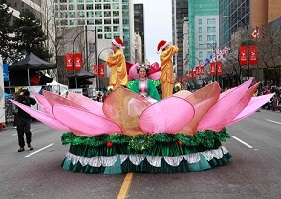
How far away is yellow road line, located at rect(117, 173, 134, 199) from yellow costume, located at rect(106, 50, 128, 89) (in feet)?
11.8

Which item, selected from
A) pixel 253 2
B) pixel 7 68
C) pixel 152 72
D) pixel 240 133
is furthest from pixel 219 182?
pixel 253 2

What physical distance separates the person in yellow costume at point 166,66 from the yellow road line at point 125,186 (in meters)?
3.60

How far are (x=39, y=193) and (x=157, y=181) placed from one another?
1949 mm

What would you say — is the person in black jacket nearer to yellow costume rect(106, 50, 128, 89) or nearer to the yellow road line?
yellow costume rect(106, 50, 128, 89)

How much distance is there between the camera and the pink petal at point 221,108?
7.96 m

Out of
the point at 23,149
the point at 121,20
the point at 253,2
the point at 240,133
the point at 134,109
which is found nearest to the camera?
the point at 134,109

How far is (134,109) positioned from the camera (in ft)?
24.7

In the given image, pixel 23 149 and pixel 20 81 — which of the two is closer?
pixel 23 149

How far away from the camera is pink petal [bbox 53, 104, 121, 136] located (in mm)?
7492

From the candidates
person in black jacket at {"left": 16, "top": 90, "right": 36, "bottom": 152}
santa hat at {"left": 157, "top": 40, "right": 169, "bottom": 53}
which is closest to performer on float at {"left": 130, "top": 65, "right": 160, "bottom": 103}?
santa hat at {"left": 157, "top": 40, "right": 169, "bottom": 53}

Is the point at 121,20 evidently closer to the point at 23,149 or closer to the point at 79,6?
the point at 79,6

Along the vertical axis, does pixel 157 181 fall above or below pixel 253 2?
below

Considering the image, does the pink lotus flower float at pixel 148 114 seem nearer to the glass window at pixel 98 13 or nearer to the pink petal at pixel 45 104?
the pink petal at pixel 45 104

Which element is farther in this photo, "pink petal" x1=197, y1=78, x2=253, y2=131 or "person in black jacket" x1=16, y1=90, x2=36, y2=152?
"person in black jacket" x1=16, y1=90, x2=36, y2=152
